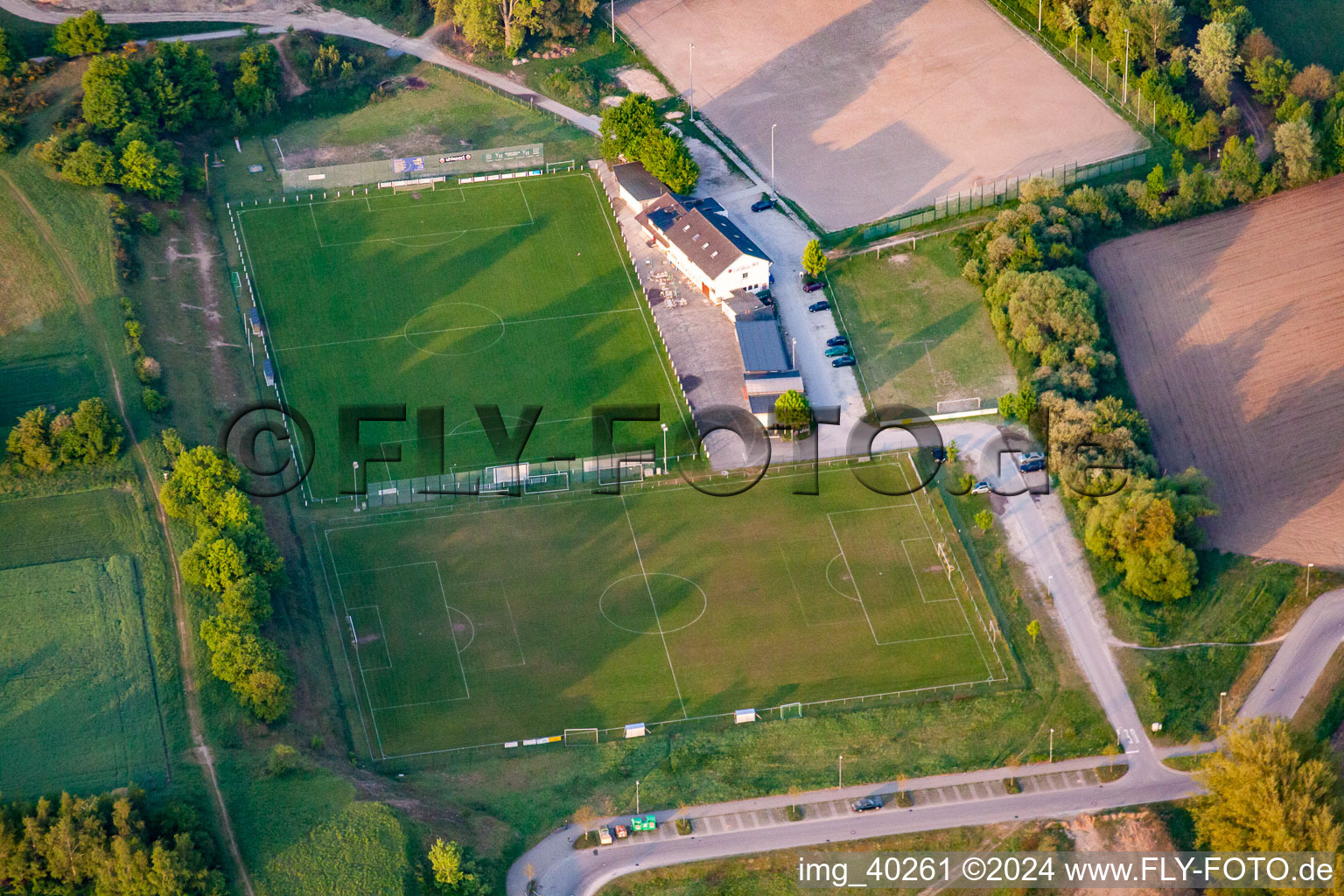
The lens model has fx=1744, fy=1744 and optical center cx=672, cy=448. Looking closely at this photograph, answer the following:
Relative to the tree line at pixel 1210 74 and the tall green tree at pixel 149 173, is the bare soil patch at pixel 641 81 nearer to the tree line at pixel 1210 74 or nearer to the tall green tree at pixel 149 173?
the tree line at pixel 1210 74

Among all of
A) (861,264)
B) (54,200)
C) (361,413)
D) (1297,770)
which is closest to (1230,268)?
(861,264)

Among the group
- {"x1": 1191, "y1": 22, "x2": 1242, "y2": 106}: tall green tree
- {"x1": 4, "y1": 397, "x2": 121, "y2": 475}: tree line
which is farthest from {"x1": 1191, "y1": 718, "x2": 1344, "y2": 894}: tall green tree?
{"x1": 4, "y1": 397, "x2": 121, "y2": 475}: tree line

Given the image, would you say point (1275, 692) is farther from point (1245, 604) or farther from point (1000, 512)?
point (1000, 512)

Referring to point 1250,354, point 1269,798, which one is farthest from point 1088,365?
point 1269,798

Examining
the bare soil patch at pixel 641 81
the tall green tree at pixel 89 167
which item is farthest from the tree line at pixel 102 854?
the bare soil patch at pixel 641 81

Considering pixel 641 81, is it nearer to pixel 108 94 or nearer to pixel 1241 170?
pixel 108 94

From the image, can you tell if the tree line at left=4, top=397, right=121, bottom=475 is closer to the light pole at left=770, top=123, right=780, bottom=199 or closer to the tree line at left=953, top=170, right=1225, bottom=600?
the light pole at left=770, top=123, right=780, bottom=199
